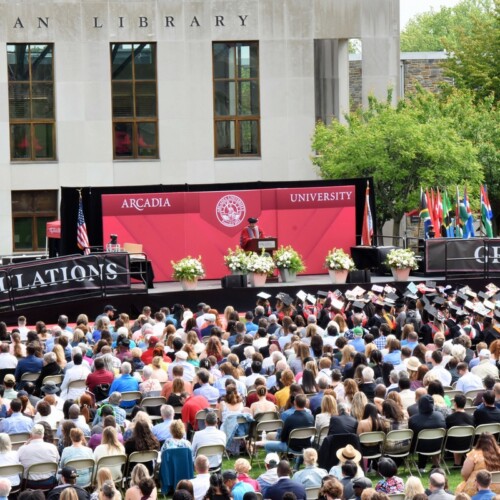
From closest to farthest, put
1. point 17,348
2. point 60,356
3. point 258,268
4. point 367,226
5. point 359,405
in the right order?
point 359,405 → point 60,356 → point 17,348 → point 258,268 → point 367,226

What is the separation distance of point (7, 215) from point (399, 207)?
15020 millimetres

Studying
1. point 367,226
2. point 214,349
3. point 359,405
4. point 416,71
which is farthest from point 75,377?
point 416,71

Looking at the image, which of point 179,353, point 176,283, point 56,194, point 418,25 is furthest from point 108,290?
point 418,25

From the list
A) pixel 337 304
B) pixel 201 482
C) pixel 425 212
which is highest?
pixel 425 212

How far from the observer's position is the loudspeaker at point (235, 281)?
32250mm

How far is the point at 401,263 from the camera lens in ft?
109

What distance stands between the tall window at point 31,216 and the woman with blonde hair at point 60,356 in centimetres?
2599

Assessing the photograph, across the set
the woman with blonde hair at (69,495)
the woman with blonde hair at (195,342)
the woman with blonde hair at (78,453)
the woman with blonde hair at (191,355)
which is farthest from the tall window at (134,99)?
the woman with blonde hair at (69,495)

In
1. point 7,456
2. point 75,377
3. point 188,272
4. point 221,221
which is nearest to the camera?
point 7,456

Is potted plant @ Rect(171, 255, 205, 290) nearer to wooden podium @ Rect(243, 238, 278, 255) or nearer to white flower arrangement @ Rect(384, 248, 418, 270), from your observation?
wooden podium @ Rect(243, 238, 278, 255)

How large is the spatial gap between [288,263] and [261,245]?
34.3 inches

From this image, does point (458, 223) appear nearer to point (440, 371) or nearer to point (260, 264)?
point (260, 264)

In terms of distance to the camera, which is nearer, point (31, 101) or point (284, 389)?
point (284, 389)

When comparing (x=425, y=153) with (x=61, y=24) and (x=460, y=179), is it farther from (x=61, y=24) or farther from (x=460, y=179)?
(x=61, y=24)
